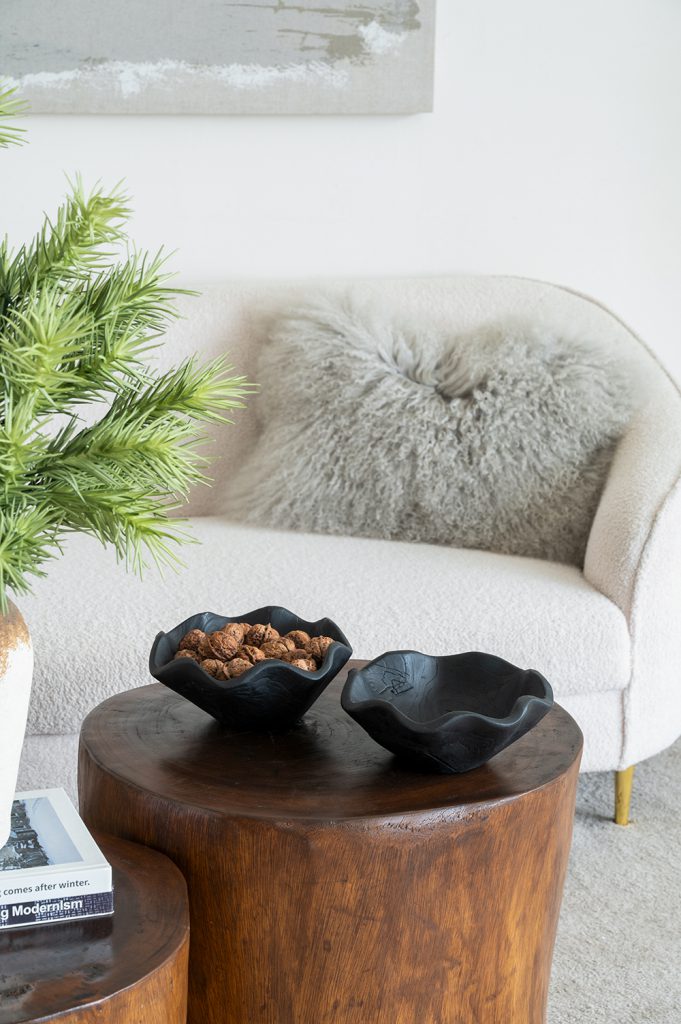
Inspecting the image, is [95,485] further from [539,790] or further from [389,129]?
[389,129]

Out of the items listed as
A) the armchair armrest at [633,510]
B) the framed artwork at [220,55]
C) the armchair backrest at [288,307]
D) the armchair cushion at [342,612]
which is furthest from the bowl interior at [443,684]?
the framed artwork at [220,55]

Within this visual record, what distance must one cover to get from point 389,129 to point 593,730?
57.7 inches

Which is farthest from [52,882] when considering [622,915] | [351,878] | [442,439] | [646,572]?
[442,439]

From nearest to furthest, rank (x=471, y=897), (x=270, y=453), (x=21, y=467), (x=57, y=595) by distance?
(x=21, y=467)
(x=471, y=897)
(x=57, y=595)
(x=270, y=453)

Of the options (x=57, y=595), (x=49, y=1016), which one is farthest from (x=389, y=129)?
(x=49, y=1016)

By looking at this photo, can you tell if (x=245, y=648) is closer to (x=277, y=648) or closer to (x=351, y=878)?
(x=277, y=648)

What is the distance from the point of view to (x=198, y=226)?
2490 mm

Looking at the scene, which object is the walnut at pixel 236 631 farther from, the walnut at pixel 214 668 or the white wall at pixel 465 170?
the white wall at pixel 465 170

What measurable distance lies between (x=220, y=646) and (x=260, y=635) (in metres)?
0.06

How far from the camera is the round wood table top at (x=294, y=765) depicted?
3.28 ft

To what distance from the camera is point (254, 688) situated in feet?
3.56

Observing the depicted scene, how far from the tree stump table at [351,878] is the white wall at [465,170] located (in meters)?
1.68

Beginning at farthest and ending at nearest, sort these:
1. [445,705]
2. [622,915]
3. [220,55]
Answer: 1. [220,55]
2. [622,915]
3. [445,705]

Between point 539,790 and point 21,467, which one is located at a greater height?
point 21,467
